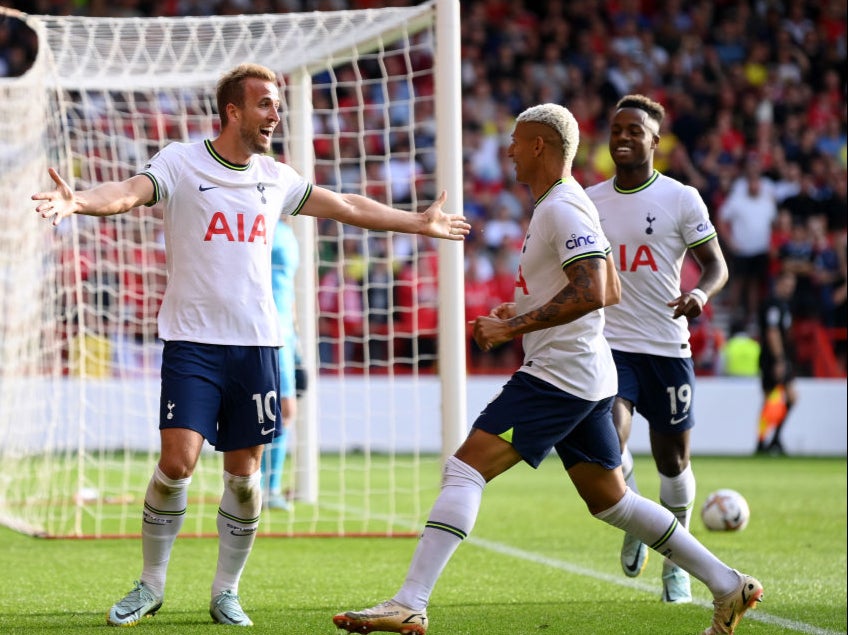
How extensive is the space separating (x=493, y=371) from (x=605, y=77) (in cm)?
639

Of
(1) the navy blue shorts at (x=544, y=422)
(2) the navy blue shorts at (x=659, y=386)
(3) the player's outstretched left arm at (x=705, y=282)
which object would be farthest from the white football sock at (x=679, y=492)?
(1) the navy blue shorts at (x=544, y=422)

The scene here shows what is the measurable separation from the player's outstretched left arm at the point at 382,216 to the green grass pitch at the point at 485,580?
5.54 ft

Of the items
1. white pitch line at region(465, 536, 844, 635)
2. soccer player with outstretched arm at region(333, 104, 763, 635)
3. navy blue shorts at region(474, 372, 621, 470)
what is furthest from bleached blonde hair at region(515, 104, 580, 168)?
white pitch line at region(465, 536, 844, 635)

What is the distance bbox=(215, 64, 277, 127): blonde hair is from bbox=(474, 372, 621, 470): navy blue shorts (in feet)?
5.41

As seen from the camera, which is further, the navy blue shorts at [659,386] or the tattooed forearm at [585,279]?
the navy blue shorts at [659,386]

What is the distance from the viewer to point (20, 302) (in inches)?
429

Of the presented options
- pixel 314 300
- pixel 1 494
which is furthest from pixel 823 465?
pixel 1 494

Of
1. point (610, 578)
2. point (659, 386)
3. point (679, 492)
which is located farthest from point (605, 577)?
point (659, 386)

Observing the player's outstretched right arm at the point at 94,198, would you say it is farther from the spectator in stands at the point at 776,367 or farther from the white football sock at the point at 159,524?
the spectator in stands at the point at 776,367

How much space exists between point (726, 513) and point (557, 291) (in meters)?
4.27

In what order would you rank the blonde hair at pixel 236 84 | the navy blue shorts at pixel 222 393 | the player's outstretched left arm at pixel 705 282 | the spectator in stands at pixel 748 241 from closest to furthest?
the navy blue shorts at pixel 222 393, the blonde hair at pixel 236 84, the player's outstretched left arm at pixel 705 282, the spectator in stands at pixel 748 241

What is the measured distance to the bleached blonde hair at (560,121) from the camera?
17.2 feet

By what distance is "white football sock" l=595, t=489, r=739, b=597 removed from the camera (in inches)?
209

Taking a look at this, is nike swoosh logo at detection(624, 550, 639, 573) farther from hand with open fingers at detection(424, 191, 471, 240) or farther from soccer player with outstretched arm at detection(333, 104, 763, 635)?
hand with open fingers at detection(424, 191, 471, 240)
